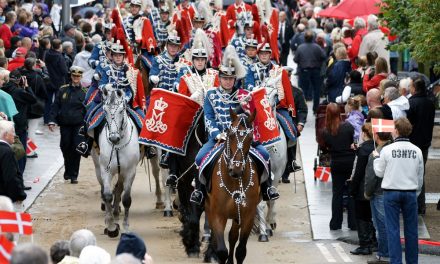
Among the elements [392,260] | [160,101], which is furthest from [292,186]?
[392,260]

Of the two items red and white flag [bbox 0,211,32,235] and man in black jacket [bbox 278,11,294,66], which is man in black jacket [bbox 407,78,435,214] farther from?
man in black jacket [bbox 278,11,294,66]

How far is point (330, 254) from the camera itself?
19938mm

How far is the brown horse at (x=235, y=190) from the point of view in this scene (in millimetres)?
17094

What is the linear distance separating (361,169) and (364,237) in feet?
3.42

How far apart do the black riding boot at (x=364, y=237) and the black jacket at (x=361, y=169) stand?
469 mm

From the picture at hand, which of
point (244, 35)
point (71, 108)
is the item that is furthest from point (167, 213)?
point (244, 35)

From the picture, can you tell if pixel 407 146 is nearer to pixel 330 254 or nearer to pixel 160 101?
pixel 330 254

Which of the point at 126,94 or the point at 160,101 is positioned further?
the point at 126,94

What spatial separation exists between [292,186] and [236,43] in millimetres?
2982

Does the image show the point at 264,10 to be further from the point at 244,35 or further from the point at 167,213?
the point at 167,213

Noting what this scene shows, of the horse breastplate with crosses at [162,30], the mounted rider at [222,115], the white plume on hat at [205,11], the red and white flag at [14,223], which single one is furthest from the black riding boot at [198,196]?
the white plume on hat at [205,11]

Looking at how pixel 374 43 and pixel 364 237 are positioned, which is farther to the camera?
pixel 374 43

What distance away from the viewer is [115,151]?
2130 cm

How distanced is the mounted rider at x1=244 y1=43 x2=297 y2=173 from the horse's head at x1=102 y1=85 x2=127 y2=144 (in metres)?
2.00
